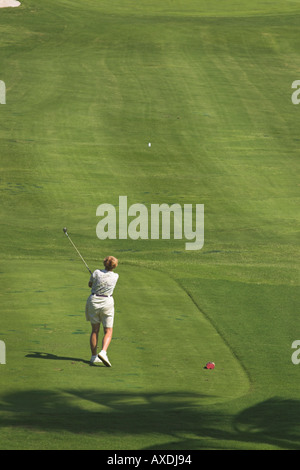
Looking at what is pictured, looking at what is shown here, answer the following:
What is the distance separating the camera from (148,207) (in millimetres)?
31188

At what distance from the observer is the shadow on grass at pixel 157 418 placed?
11.6 m

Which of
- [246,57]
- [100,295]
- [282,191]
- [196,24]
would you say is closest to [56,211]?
[282,191]

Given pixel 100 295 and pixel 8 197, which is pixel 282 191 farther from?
pixel 100 295

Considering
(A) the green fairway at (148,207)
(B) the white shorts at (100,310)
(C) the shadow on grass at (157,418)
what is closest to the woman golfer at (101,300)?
(B) the white shorts at (100,310)

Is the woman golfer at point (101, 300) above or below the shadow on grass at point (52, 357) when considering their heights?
above

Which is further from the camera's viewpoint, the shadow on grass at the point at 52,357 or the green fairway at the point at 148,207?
the shadow on grass at the point at 52,357

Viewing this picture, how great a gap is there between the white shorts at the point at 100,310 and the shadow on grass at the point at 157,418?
6.98 feet

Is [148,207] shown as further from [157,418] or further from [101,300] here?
[157,418]

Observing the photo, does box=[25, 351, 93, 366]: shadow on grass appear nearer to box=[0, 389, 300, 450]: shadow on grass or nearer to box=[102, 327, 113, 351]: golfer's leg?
box=[102, 327, 113, 351]: golfer's leg

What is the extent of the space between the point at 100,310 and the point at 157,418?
11.5ft

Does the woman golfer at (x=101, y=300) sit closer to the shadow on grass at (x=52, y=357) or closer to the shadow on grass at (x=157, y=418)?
the shadow on grass at (x=52, y=357)

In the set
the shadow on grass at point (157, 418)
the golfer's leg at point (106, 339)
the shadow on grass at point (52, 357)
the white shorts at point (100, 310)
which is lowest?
the shadow on grass at point (157, 418)

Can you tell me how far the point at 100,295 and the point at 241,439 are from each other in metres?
4.87

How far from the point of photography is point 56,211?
30953mm
